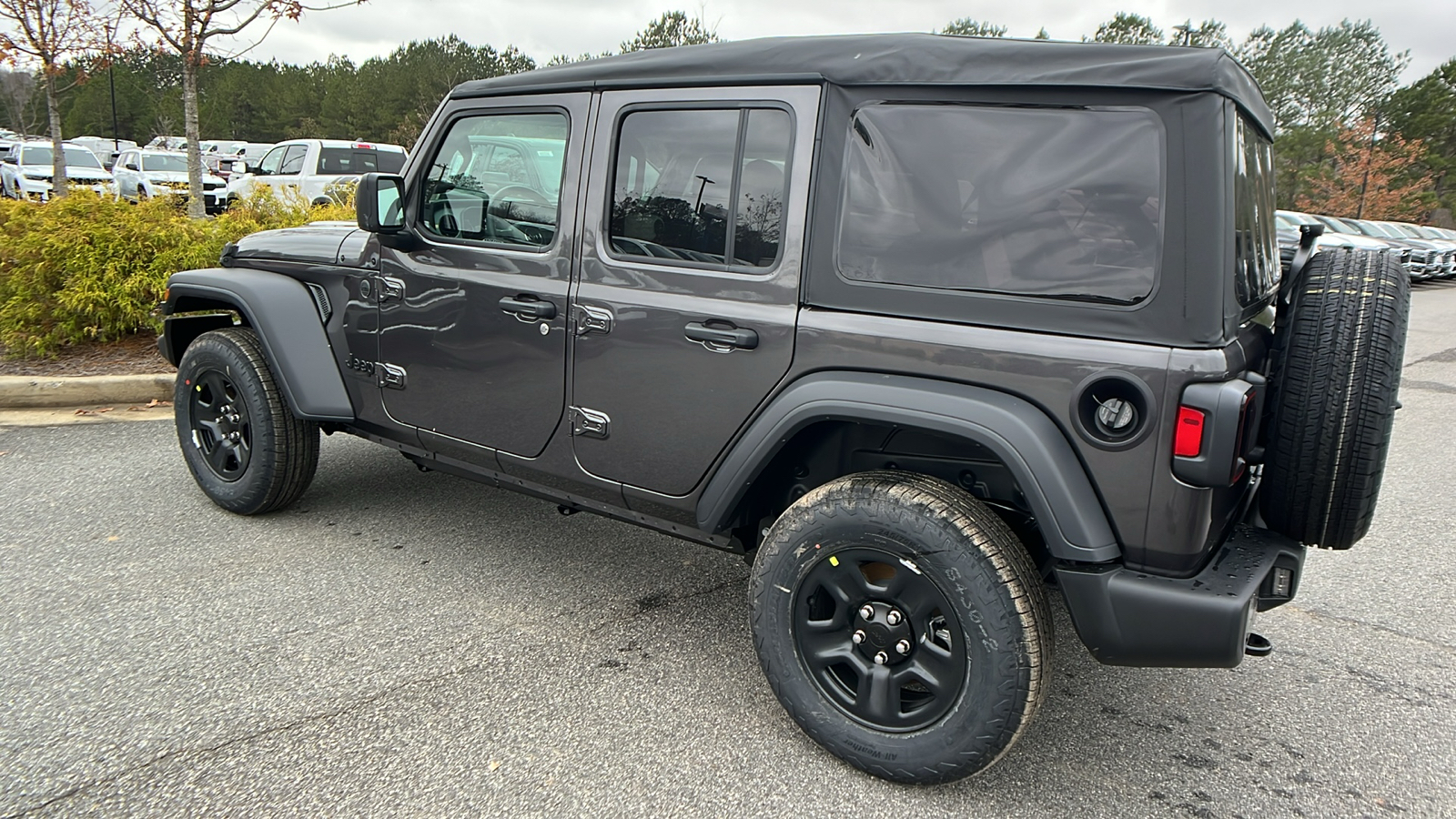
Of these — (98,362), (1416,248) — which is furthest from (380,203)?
(1416,248)

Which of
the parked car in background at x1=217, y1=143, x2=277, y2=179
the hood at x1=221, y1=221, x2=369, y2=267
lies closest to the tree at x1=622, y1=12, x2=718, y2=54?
the parked car in background at x1=217, y1=143, x2=277, y2=179

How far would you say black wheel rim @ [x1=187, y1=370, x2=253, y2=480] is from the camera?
389 centimetres

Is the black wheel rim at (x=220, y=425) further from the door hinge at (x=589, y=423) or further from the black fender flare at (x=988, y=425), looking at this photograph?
the black fender flare at (x=988, y=425)

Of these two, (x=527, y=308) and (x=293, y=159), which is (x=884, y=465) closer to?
(x=527, y=308)

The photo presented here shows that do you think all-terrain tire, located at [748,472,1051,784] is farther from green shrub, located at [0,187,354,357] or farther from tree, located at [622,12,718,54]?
tree, located at [622,12,718,54]

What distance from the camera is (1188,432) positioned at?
1945 millimetres

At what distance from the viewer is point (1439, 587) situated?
12.3 ft

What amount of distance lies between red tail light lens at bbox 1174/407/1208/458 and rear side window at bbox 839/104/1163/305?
0.28 meters

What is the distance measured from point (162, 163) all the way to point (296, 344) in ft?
70.7

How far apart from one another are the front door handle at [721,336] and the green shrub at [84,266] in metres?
5.41

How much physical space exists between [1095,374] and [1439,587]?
2.86 meters

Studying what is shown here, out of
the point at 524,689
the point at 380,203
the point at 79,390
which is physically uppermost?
the point at 380,203

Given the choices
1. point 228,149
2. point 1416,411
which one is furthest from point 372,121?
point 1416,411

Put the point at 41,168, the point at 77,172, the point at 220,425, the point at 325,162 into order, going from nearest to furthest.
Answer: the point at 220,425
the point at 325,162
the point at 77,172
the point at 41,168
